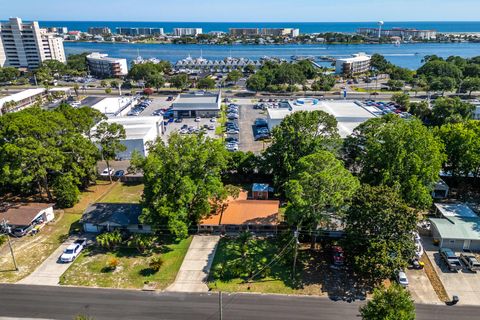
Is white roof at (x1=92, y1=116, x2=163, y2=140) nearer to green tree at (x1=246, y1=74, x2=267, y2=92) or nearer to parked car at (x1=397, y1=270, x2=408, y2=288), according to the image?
parked car at (x1=397, y1=270, x2=408, y2=288)

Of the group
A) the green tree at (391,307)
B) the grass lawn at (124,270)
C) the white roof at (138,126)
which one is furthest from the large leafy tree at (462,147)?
the white roof at (138,126)

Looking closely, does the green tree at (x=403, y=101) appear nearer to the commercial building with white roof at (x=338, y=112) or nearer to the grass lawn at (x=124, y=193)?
the commercial building with white roof at (x=338, y=112)

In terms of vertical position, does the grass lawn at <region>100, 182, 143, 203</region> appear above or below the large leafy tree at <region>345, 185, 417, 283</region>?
below

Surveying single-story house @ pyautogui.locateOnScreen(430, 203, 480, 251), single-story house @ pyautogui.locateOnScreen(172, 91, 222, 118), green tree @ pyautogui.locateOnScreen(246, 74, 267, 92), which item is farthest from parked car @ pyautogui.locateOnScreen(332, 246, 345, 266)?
green tree @ pyautogui.locateOnScreen(246, 74, 267, 92)

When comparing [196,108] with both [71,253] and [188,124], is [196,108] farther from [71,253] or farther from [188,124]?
[71,253]

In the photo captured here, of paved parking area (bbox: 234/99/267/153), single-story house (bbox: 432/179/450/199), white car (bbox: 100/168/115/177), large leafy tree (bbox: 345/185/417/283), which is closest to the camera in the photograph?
large leafy tree (bbox: 345/185/417/283)

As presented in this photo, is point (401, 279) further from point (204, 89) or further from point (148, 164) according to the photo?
point (204, 89)
